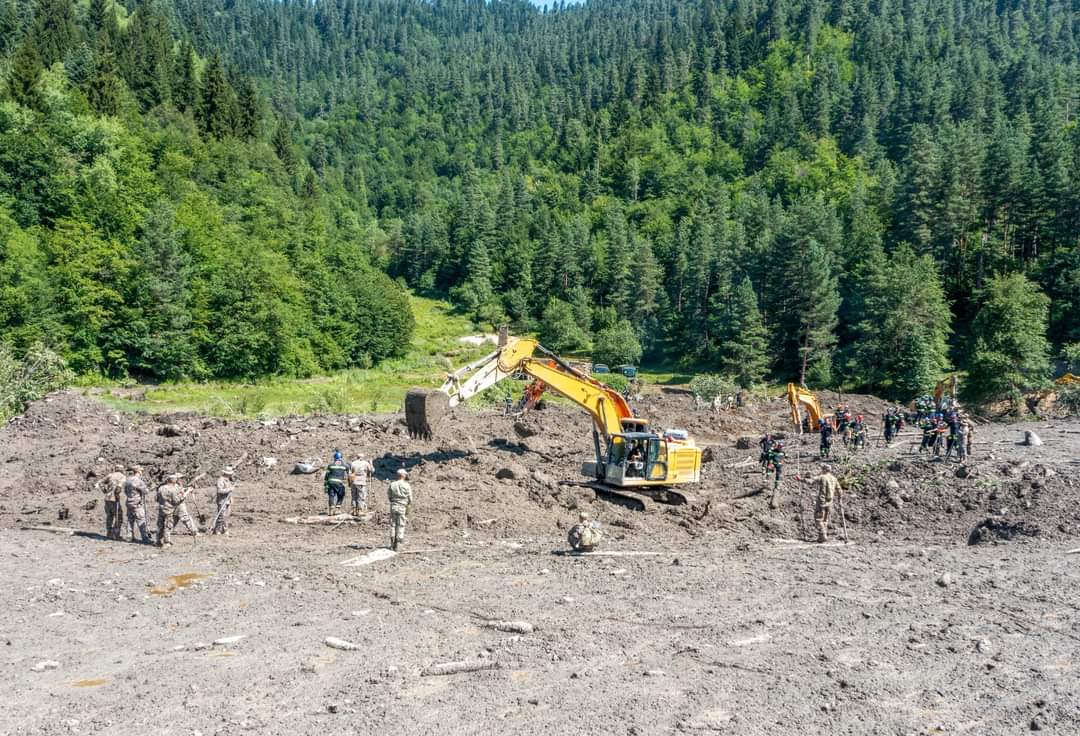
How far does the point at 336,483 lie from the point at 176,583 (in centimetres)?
524

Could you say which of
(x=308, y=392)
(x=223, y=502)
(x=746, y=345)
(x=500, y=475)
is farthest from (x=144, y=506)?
(x=746, y=345)

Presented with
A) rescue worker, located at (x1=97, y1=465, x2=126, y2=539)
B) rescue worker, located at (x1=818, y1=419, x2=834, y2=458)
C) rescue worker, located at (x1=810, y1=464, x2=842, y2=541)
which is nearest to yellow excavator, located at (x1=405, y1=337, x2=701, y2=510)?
rescue worker, located at (x1=810, y1=464, x2=842, y2=541)

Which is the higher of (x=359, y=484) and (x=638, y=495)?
(x=359, y=484)

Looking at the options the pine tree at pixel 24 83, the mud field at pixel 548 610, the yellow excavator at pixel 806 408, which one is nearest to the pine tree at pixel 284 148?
the pine tree at pixel 24 83

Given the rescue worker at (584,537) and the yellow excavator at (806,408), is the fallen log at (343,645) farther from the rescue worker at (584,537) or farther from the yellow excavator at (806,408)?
the yellow excavator at (806,408)

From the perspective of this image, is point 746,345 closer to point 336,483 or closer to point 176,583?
point 336,483

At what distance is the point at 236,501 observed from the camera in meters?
21.0

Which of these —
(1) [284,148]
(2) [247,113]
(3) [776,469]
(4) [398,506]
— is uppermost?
(2) [247,113]

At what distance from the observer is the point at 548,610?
42.1 feet

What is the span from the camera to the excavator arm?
2086 cm

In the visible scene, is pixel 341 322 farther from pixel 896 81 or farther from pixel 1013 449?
pixel 896 81

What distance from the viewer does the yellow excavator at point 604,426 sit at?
2058 centimetres

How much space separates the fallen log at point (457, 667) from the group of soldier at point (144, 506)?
Answer: 8821 mm

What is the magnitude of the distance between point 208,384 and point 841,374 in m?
44.5
